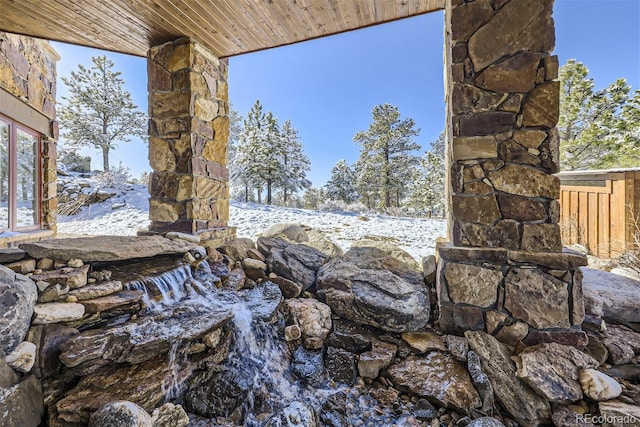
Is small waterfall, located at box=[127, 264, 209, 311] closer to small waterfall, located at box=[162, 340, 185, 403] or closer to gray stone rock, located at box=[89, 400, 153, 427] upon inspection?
small waterfall, located at box=[162, 340, 185, 403]

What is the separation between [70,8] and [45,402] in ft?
9.36

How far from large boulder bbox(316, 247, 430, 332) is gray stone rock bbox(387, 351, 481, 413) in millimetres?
237

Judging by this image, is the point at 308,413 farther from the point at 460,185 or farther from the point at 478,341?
the point at 460,185

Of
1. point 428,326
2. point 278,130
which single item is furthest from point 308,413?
point 278,130

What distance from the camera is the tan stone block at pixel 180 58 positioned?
2.61 metres

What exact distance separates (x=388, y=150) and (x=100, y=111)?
14477mm

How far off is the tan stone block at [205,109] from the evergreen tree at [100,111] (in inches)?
523

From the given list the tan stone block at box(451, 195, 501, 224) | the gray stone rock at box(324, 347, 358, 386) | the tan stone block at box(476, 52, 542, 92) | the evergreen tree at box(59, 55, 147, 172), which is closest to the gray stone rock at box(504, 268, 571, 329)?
the tan stone block at box(451, 195, 501, 224)

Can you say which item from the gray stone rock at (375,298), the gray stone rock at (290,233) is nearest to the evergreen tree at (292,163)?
the gray stone rock at (290,233)

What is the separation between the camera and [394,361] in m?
1.82

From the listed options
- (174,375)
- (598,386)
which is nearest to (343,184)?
(598,386)

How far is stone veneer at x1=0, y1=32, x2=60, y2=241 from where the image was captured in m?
3.37

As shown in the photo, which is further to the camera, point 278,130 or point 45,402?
point 278,130

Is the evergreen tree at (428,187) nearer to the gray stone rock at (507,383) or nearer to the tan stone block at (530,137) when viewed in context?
the tan stone block at (530,137)
